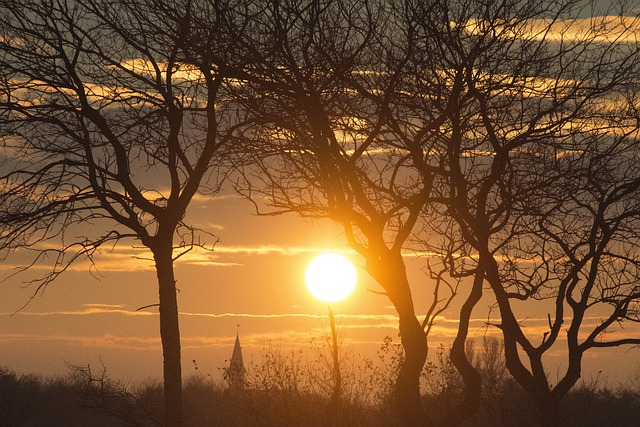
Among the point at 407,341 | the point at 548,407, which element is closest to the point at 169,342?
the point at 407,341

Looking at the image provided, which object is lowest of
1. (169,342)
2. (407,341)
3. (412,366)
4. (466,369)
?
(466,369)

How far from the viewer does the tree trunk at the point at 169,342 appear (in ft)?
42.1

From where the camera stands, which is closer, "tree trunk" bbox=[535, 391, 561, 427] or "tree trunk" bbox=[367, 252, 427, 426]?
"tree trunk" bbox=[367, 252, 427, 426]

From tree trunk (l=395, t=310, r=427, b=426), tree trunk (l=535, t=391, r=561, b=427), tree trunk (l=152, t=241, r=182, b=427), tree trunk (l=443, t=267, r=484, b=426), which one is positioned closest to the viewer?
tree trunk (l=395, t=310, r=427, b=426)

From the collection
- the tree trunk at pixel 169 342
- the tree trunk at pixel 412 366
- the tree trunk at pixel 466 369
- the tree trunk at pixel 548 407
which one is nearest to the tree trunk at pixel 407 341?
the tree trunk at pixel 412 366

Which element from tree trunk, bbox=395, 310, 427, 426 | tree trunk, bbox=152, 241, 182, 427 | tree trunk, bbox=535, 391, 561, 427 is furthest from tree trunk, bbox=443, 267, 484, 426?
tree trunk, bbox=152, 241, 182, 427

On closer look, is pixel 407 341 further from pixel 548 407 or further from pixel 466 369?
pixel 548 407

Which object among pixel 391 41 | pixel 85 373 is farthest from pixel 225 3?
pixel 85 373

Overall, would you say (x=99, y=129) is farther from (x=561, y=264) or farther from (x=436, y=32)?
(x=561, y=264)

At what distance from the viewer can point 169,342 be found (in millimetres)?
12875

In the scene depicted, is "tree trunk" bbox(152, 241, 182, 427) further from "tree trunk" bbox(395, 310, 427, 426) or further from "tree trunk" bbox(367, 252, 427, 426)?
"tree trunk" bbox(395, 310, 427, 426)

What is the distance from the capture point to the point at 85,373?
13.2 m

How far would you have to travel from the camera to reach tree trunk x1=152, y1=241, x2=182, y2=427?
506 inches

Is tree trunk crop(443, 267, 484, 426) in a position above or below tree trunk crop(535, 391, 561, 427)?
above
